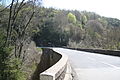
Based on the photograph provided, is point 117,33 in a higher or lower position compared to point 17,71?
higher

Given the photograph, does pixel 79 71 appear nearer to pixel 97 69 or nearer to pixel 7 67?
pixel 97 69

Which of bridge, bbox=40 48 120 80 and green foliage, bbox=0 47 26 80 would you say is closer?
bridge, bbox=40 48 120 80

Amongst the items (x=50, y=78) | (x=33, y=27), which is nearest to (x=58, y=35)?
(x=33, y=27)

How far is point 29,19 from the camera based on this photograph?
109 ft

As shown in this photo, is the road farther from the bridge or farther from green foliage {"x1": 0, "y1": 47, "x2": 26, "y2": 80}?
green foliage {"x1": 0, "y1": 47, "x2": 26, "y2": 80}

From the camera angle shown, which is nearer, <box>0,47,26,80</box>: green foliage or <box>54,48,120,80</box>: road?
<box>54,48,120,80</box>: road

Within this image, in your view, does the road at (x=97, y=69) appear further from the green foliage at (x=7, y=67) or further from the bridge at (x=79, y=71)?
the green foliage at (x=7, y=67)

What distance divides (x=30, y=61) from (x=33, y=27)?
553cm

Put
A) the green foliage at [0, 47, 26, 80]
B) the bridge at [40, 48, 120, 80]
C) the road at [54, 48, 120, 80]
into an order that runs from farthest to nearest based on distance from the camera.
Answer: the green foliage at [0, 47, 26, 80] → the road at [54, 48, 120, 80] → the bridge at [40, 48, 120, 80]

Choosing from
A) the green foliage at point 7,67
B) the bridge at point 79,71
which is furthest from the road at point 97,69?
the green foliage at point 7,67

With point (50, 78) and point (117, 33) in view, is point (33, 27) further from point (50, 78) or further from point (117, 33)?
point (50, 78)

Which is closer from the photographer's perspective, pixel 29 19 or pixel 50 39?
pixel 29 19

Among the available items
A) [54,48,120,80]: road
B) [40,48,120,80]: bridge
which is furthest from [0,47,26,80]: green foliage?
[54,48,120,80]: road

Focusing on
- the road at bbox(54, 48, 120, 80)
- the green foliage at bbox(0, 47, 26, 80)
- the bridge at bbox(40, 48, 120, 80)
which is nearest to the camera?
the bridge at bbox(40, 48, 120, 80)
